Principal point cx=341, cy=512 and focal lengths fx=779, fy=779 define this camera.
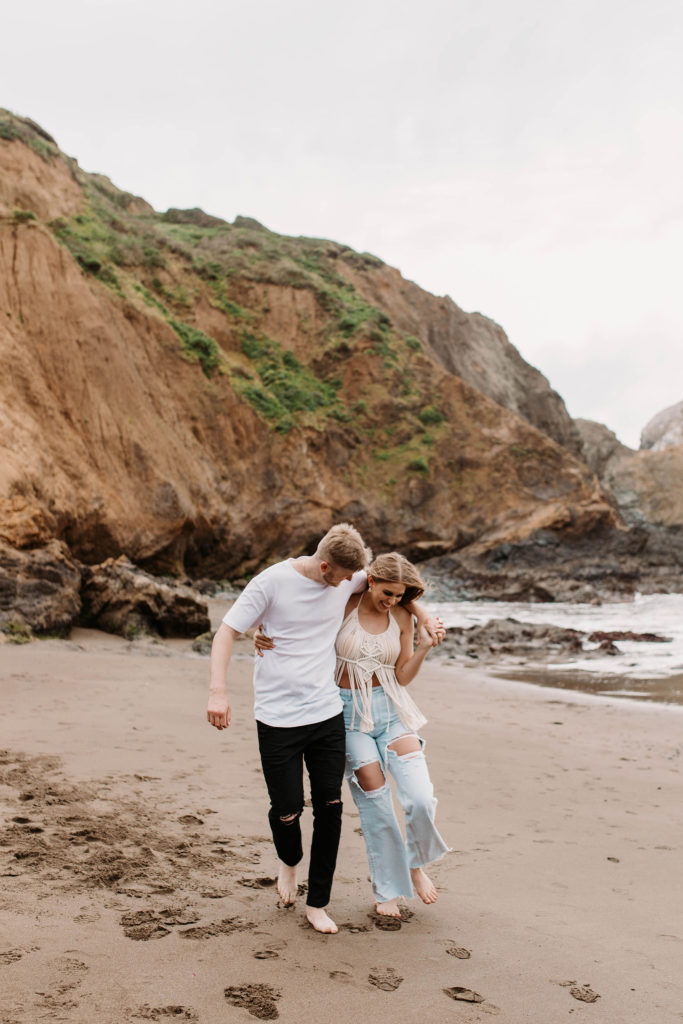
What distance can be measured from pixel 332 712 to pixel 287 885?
662 mm

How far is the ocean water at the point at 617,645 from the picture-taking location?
9992 mm

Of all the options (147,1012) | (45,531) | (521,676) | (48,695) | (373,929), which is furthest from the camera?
(45,531)

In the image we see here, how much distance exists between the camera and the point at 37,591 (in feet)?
32.7

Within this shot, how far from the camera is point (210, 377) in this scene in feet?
98.2

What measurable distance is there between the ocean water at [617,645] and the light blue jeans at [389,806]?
21.8ft

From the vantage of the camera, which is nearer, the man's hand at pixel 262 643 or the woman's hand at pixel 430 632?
the man's hand at pixel 262 643

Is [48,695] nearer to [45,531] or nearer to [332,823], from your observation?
[332,823]

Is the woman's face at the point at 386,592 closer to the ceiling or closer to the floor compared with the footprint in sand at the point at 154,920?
closer to the ceiling

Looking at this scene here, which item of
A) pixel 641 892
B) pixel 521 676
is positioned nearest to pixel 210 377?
pixel 521 676

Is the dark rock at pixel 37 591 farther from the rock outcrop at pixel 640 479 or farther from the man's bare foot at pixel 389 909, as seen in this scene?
the rock outcrop at pixel 640 479

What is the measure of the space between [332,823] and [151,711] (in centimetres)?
366

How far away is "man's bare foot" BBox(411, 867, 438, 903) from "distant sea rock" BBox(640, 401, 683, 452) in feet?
277

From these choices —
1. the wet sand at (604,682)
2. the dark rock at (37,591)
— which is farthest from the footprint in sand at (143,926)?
the wet sand at (604,682)

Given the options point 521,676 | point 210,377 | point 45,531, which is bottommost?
point 521,676
